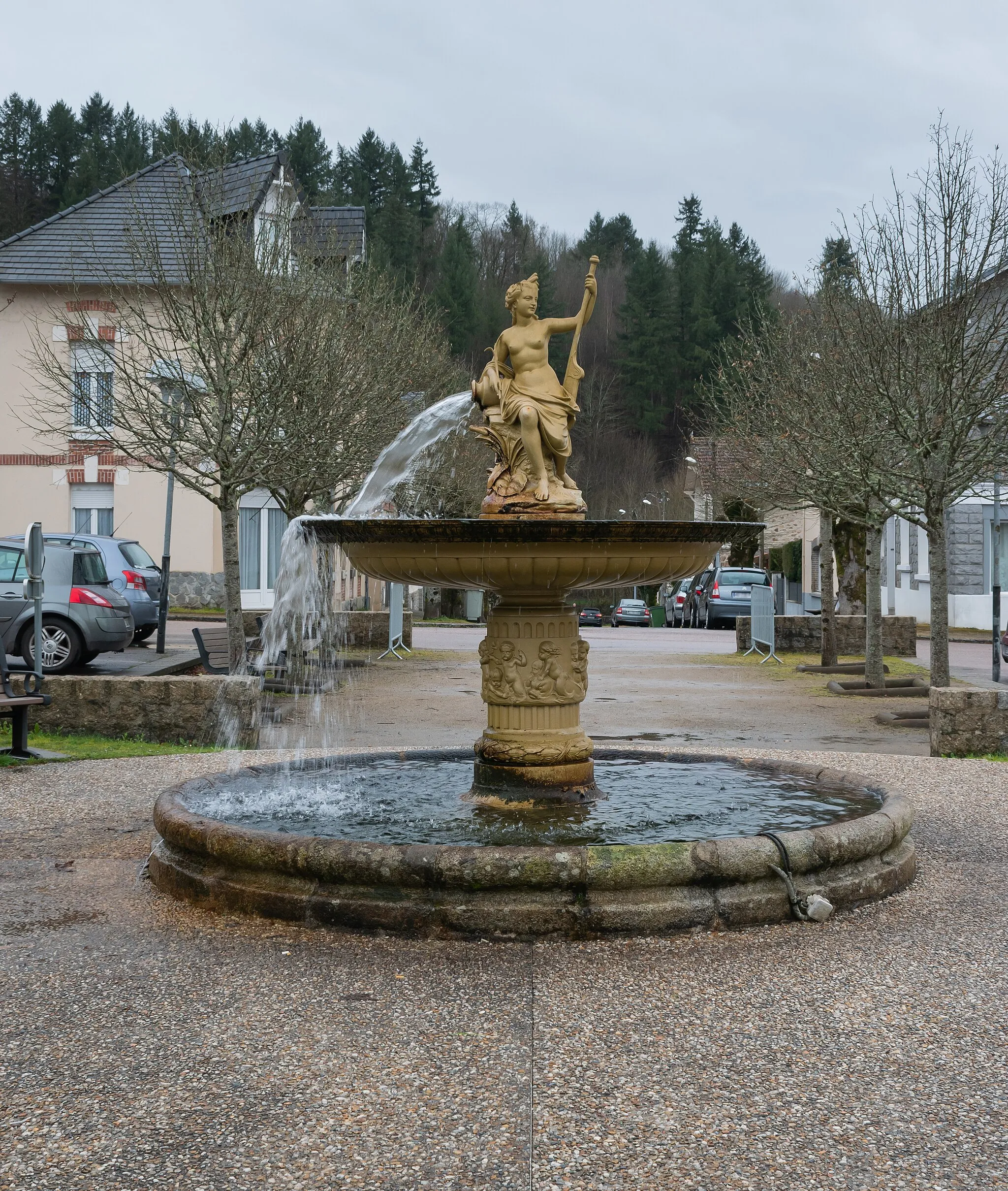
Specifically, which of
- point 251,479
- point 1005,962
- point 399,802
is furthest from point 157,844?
point 251,479

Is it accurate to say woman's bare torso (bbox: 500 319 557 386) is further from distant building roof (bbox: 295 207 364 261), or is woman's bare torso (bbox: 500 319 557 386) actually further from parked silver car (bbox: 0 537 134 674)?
distant building roof (bbox: 295 207 364 261)

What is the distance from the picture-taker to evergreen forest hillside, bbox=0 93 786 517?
5453cm

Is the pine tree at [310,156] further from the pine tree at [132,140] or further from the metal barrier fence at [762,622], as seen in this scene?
the metal barrier fence at [762,622]

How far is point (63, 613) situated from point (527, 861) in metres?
12.2

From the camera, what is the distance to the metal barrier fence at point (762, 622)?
2272 centimetres

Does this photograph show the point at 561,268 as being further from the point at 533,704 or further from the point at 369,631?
the point at 533,704

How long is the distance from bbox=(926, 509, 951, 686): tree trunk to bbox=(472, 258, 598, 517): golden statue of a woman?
617 cm

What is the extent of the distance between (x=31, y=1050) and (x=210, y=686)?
765 cm

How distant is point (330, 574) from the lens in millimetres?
8367

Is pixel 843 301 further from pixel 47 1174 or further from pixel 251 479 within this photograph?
pixel 47 1174

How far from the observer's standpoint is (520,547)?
650 centimetres

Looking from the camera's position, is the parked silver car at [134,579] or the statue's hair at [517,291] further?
the parked silver car at [134,579]

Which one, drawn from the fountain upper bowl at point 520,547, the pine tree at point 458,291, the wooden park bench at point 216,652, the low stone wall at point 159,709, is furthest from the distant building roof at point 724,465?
the pine tree at point 458,291

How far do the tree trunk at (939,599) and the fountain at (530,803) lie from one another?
5.03 meters
